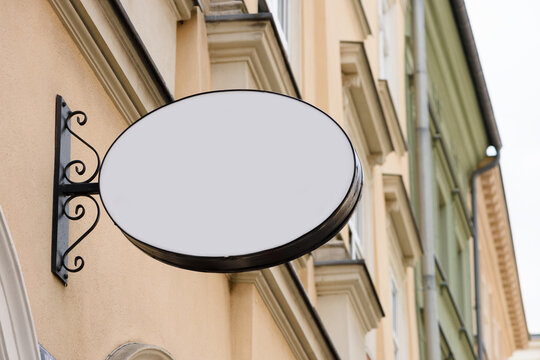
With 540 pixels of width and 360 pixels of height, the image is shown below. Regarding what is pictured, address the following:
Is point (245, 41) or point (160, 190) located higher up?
point (245, 41)


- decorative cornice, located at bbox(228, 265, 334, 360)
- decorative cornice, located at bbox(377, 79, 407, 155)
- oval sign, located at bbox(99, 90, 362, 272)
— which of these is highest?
decorative cornice, located at bbox(377, 79, 407, 155)

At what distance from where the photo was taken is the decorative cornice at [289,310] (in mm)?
6359

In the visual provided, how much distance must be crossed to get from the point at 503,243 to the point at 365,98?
51.9ft

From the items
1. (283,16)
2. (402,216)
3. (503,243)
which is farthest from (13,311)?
(503,243)

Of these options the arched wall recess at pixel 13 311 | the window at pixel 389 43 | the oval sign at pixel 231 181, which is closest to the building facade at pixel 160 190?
the arched wall recess at pixel 13 311

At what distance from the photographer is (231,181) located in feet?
12.4

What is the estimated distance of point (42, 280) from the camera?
393 cm

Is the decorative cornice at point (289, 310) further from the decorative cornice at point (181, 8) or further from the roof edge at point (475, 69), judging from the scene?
the roof edge at point (475, 69)

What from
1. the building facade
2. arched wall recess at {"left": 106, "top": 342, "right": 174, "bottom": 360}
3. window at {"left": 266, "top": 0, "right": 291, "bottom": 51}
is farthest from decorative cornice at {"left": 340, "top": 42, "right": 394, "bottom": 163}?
arched wall recess at {"left": 106, "top": 342, "right": 174, "bottom": 360}

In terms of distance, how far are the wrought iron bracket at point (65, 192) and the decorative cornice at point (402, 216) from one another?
8.14 m

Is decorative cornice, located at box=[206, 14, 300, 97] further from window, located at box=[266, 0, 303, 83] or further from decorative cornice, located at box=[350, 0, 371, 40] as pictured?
decorative cornice, located at box=[350, 0, 371, 40]

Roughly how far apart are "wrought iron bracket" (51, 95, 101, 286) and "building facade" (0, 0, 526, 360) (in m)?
0.04

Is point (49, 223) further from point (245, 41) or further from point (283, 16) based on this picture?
point (283, 16)

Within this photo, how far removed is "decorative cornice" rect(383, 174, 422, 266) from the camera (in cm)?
1228
